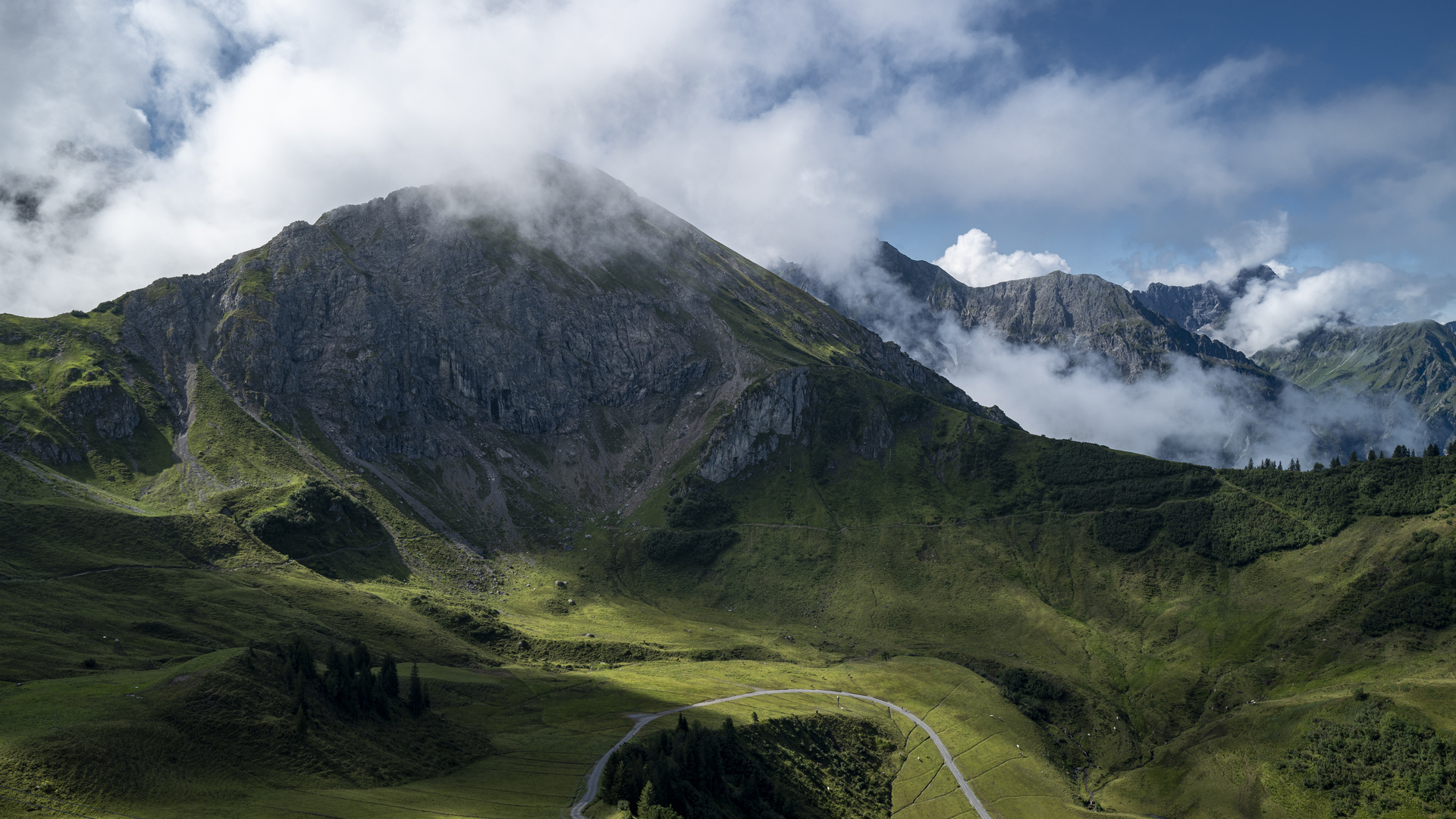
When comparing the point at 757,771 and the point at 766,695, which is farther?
the point at 766,695

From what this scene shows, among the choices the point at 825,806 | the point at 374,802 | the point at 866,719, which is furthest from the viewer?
the point at 866,719

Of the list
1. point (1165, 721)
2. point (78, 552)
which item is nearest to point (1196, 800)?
point (1165, 721)

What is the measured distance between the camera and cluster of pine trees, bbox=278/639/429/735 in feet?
361

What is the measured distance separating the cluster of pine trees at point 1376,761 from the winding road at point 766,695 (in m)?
65.1

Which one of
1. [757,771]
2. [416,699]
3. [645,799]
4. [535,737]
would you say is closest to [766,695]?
[757,771]

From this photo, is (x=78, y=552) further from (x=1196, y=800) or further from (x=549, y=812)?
(x=1196, y=800)

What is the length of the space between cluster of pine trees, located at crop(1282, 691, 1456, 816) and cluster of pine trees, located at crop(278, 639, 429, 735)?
561ft

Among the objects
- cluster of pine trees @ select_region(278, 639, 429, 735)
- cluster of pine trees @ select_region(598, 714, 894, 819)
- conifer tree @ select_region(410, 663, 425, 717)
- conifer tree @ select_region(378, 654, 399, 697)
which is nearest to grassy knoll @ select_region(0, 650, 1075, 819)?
conifer tree @ select_region(410, 663, 425, 717)

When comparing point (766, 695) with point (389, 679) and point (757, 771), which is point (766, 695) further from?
point (389, 679)

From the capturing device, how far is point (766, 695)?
596 feet

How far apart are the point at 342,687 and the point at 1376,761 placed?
18717 centimetres

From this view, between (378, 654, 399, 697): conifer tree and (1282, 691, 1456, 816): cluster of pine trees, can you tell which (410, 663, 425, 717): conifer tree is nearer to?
(378, 654, 399, 697): conifer tree

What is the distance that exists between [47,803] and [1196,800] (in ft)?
623

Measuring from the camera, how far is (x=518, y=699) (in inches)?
6506
